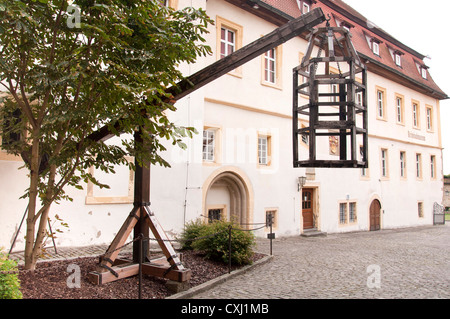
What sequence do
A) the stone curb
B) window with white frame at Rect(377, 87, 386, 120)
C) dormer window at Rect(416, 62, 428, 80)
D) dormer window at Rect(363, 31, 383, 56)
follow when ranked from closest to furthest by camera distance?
the stone curb → window with white frame at Rect(377, 87, 386, 120) → dormer window at Rect(363, 31, 383, 56) → dormer window at Rect(416, 62, 428, 80)

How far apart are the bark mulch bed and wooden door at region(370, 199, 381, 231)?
14415 millimetres

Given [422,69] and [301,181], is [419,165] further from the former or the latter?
[301,181]

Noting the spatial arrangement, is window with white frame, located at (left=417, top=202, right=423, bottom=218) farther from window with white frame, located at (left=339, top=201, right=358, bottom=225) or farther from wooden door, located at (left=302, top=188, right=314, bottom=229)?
wooden door, located at (left=302, top=188, right=314, bottom=229)

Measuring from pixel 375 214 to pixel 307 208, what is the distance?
5.64 metres

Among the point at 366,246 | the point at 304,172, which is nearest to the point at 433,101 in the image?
the point at 304,172

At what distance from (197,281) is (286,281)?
1589 millimetres

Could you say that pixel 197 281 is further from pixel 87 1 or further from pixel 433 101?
pixel 433 101

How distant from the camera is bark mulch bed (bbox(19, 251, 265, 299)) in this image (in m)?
4.50

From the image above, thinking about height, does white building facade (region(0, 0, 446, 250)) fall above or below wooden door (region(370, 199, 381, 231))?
above

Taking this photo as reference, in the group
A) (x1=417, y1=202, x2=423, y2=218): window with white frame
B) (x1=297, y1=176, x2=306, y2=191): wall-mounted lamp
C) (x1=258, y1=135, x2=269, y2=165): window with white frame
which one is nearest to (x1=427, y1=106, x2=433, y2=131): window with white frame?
(x1=417, y1=202, x2=423, y2=218): window with white frame

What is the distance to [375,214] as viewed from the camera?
19141 mm

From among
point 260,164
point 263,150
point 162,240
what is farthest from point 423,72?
point 162,240

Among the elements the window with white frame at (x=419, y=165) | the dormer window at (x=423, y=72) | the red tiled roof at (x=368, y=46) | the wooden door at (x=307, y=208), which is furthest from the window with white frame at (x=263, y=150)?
the dormer window at (x=423, y=72)

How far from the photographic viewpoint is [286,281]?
254 inches
